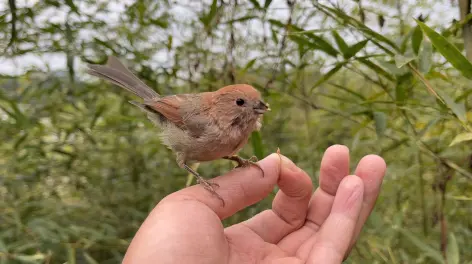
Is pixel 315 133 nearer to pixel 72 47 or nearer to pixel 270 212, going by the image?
pixel 270 212

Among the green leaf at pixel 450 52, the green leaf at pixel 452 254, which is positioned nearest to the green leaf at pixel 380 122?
the green leaf at pixel 450 52

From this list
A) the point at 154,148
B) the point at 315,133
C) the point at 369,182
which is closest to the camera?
the point at 369,182

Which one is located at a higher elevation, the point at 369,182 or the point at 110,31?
the point at 110,31

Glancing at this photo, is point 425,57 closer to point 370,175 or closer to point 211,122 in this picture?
point 370,175

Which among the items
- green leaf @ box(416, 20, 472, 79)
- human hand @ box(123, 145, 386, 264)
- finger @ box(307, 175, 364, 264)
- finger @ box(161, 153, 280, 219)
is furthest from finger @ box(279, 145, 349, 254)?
green leaf @ box(416, 20, 472, 79)

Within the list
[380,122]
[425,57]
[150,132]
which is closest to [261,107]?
[380,122]

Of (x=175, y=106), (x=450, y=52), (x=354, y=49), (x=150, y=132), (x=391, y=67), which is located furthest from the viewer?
(x=150, y=132)

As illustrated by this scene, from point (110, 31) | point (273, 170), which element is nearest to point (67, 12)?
point (110, 31)
